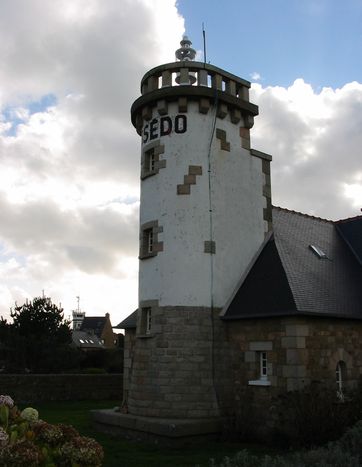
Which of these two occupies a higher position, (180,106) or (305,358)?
(180,106)

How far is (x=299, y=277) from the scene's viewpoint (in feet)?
45.1

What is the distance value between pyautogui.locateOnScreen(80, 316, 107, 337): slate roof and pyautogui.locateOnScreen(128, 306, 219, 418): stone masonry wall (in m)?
66.1

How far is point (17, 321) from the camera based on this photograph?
33.5m

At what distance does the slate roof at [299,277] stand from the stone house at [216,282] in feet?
0.15

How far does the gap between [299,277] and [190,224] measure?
131 inches

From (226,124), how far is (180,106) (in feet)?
5.23

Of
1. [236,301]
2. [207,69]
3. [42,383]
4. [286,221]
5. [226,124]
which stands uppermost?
[207,69]

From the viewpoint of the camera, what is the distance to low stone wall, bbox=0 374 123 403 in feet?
72.1

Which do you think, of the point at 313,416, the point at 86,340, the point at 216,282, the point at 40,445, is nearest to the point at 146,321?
the point at 216,282

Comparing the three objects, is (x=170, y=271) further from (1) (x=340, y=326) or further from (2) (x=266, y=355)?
(1) (x=340, y=326)

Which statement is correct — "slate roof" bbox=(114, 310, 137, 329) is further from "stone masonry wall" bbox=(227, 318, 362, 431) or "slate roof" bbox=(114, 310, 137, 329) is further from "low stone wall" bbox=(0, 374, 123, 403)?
"low stone wall" bbox=(0, 374, 123, 403)

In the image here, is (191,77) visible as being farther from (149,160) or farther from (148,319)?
(148,319)

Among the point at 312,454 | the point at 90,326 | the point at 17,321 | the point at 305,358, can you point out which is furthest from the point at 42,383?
the point at 90,326

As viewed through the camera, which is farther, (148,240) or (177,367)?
(148,240)
